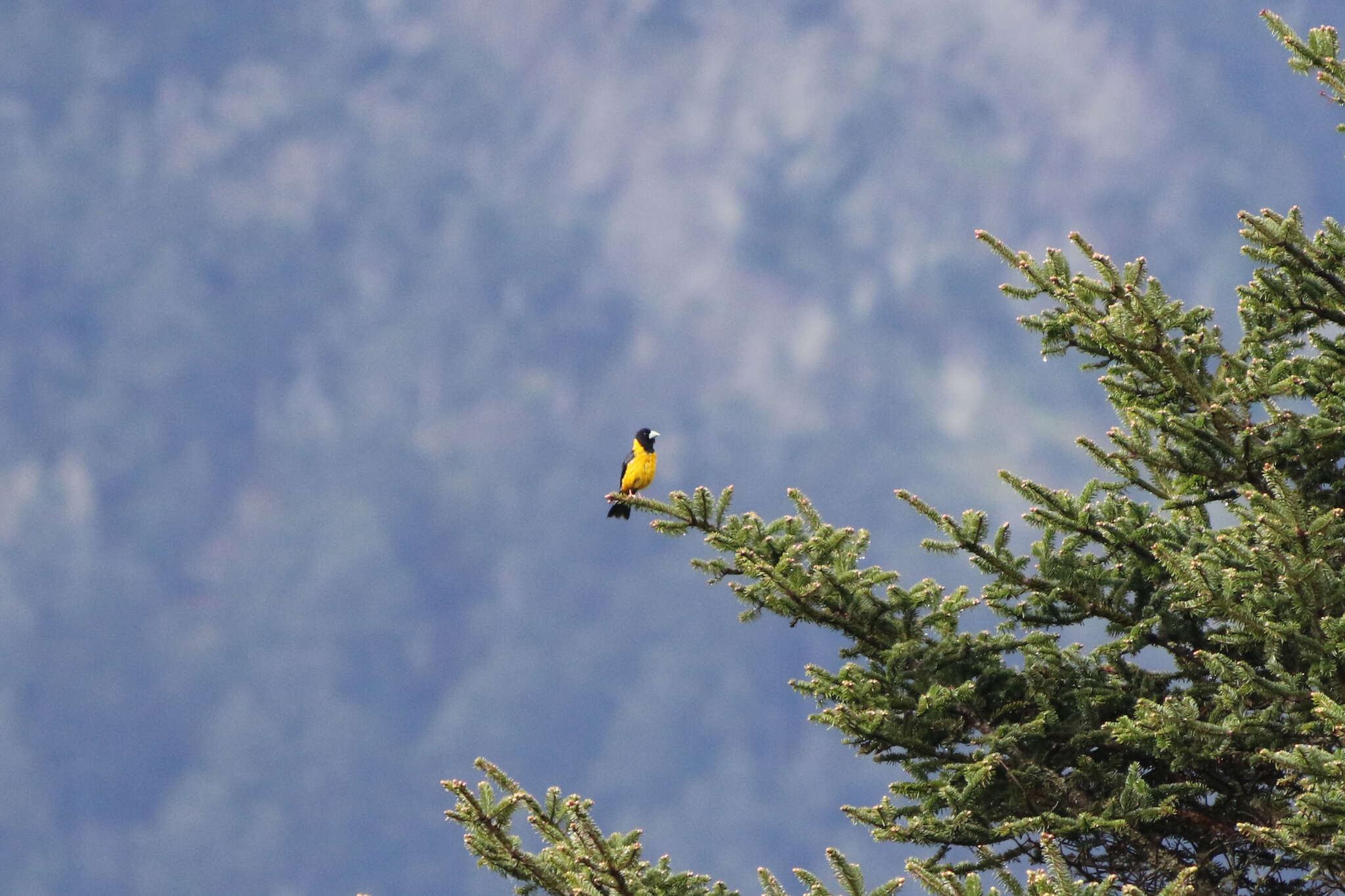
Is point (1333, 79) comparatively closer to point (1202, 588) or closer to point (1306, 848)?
point (1202, 588)

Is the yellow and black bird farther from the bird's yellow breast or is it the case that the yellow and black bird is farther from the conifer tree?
the conifer tree

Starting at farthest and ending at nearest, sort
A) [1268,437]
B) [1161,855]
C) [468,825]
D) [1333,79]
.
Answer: [1333,79]
[1268,437]
[1161,855]
[468,825]

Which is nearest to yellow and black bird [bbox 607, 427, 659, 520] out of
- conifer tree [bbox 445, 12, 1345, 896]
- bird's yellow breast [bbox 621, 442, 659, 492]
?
bird's yellow breast [bbox 621, 442, 659, 492]

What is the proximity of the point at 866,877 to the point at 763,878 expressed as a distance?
485 millimetres

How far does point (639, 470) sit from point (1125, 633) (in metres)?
9.10

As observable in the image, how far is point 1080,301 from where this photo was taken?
28.6ft

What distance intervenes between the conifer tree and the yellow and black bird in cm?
826

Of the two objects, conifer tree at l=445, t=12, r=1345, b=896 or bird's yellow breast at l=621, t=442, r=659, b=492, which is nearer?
conifer tree at l=445, t=12, r=1345, b=896

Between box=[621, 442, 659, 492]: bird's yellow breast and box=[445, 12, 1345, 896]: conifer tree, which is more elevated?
box=[621, 442, 659, 492]: bird's yellow breast

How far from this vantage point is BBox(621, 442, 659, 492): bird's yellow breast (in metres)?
17.0

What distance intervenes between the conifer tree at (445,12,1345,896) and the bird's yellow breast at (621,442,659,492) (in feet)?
27.1

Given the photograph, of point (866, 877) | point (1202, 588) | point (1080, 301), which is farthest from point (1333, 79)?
point (866, 877)

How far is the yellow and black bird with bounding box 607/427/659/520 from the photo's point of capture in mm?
17000

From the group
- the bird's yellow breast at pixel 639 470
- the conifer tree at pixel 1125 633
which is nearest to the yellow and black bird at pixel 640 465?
the bird's yellow breast at pixel 639 470
